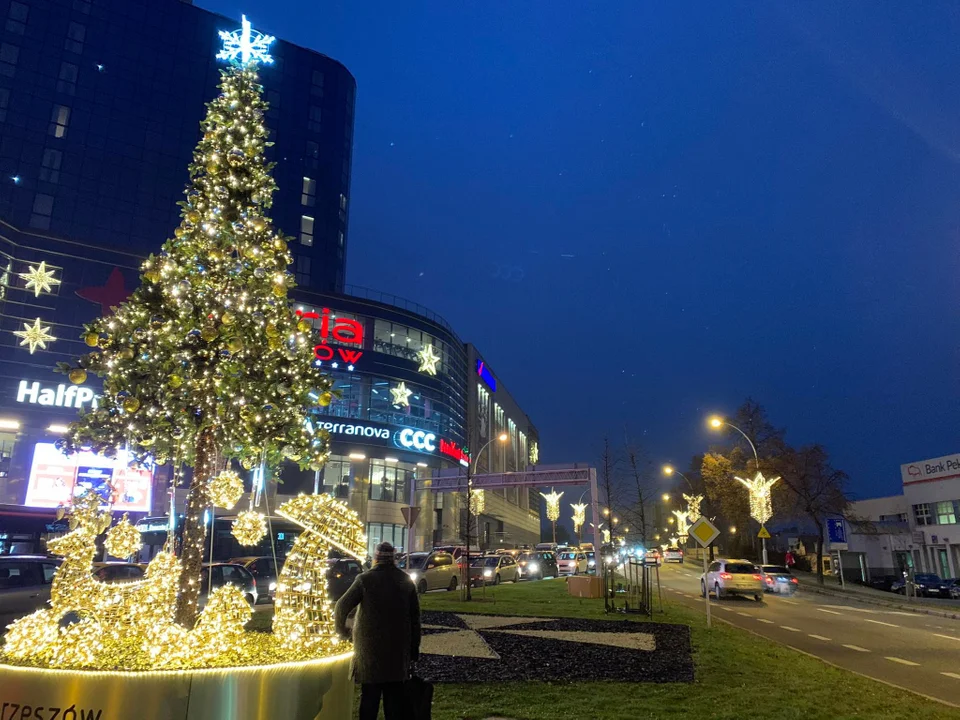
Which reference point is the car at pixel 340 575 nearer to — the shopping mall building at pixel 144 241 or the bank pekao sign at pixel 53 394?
the shopping mall building at pixel 144 241

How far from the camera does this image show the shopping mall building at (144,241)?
1770 inches

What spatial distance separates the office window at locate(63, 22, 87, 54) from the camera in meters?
61.2

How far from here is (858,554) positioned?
163ft

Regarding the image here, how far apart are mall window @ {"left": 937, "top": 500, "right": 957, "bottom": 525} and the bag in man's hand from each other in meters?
49.6

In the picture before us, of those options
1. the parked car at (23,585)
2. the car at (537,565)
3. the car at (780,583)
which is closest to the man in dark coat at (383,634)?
the parked car at (23,585)

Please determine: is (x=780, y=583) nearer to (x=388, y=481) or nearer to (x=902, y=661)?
(x=902, y=661)

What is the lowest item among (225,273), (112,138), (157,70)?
(225,273)

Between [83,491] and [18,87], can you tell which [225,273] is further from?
[18,87]

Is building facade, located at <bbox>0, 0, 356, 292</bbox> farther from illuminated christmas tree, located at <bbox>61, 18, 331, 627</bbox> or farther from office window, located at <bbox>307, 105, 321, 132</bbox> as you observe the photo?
illuminated christmas tree, located at <bbox>61, 18, 331, 627</bbox>

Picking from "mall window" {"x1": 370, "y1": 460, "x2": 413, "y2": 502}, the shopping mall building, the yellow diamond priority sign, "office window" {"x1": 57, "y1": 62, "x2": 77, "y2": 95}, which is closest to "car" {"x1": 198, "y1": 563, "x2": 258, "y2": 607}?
the yellow diamond priority sign

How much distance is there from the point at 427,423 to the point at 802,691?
5374cm

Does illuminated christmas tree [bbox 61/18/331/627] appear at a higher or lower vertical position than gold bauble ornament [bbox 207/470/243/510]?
higher

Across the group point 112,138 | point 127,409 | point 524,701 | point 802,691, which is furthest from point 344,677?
point 112,138

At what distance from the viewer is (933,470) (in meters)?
45.6
